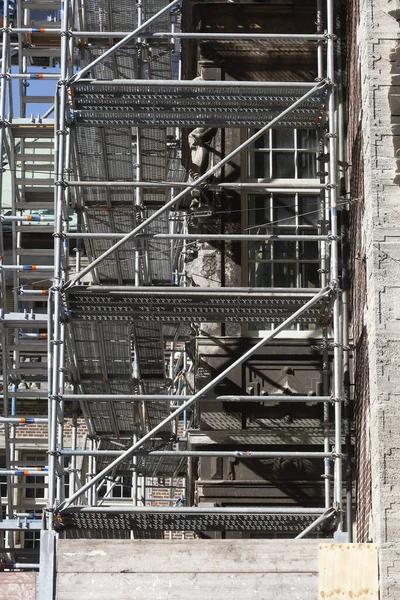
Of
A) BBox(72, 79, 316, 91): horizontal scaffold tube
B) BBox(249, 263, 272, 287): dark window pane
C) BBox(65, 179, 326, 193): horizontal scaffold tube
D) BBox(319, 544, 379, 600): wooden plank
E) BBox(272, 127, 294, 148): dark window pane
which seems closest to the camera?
BBox(319, 544, 379, 600): wooden plank

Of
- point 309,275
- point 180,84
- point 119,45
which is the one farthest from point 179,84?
point 309,275

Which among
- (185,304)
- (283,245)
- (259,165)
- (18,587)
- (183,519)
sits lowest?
(18,587)

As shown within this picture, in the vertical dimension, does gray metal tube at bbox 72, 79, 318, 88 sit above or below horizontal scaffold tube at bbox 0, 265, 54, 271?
above

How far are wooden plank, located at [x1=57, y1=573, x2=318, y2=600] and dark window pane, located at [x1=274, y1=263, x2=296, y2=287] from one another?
5.73 m

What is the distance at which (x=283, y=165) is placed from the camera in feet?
64.8

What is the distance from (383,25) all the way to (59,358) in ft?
17.5

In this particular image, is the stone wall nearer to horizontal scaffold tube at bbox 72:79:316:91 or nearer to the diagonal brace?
horizontal scaffold tube at bbox 72:79:316:91

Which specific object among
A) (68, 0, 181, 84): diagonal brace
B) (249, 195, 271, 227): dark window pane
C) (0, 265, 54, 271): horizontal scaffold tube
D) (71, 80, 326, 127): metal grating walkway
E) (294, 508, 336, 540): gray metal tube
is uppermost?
(68, 0, 181, 84): diagonal brace

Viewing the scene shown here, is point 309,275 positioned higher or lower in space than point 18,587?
higher

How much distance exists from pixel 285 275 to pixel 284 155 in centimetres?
178

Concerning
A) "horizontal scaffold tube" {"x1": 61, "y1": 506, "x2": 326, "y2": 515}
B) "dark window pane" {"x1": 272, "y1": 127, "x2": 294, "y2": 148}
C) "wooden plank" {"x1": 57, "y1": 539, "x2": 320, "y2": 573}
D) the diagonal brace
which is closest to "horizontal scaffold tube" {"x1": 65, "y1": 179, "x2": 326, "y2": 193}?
"dark window pane" {"x1": 272, "y1": 127, "x2": 294, "y2": 148}

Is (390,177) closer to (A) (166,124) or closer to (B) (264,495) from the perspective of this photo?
(A) (166,124)

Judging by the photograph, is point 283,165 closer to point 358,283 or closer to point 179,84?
point 179,84

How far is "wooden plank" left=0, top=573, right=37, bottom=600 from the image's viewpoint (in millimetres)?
14570
